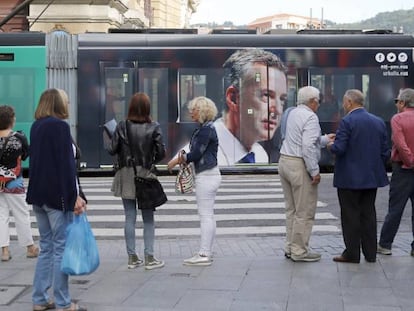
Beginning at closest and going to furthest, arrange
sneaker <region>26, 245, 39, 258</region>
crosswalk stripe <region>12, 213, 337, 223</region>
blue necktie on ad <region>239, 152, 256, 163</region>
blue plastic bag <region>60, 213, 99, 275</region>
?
blue plastic bag <region>60, 213, 99, 275</region> < sneaker <region>26, 245, 39, 258</region> < crosswalk stripe <region>12, 213, 337, 223</region> < blue necktie on ad <region>239, 152, 256, 163</region>

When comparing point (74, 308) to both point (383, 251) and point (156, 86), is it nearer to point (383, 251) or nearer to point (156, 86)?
point (383, 251)

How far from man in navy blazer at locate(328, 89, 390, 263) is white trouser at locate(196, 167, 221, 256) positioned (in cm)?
131

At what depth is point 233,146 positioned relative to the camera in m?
17.9

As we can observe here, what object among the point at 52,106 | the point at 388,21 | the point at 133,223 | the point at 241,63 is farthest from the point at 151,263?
the point at 388,21

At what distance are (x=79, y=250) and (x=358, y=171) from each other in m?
3.32

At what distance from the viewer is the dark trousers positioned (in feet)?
26.1

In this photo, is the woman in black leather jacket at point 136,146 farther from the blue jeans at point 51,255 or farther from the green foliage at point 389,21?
the green foliage at point 389,21

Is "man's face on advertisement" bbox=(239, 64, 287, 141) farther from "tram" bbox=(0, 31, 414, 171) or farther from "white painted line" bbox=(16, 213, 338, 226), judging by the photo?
"white painted line" bbox=(16, 213, 338, 226)

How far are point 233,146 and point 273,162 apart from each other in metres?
1.07

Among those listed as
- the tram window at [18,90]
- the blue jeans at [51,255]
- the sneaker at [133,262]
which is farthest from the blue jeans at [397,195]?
the tram window at [18,90]

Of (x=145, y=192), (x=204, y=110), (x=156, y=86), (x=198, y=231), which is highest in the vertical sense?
(x=156, y=86)

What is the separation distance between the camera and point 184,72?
17906 millimetres

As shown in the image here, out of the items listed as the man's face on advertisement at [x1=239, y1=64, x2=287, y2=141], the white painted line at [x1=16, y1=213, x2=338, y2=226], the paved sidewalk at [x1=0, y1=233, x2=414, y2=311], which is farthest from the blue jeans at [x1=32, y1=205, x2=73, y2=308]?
the man's face on advertisement at [x1=239, y1=64, x2=287, y2=141]

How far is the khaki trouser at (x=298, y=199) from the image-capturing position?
7.90 metres
